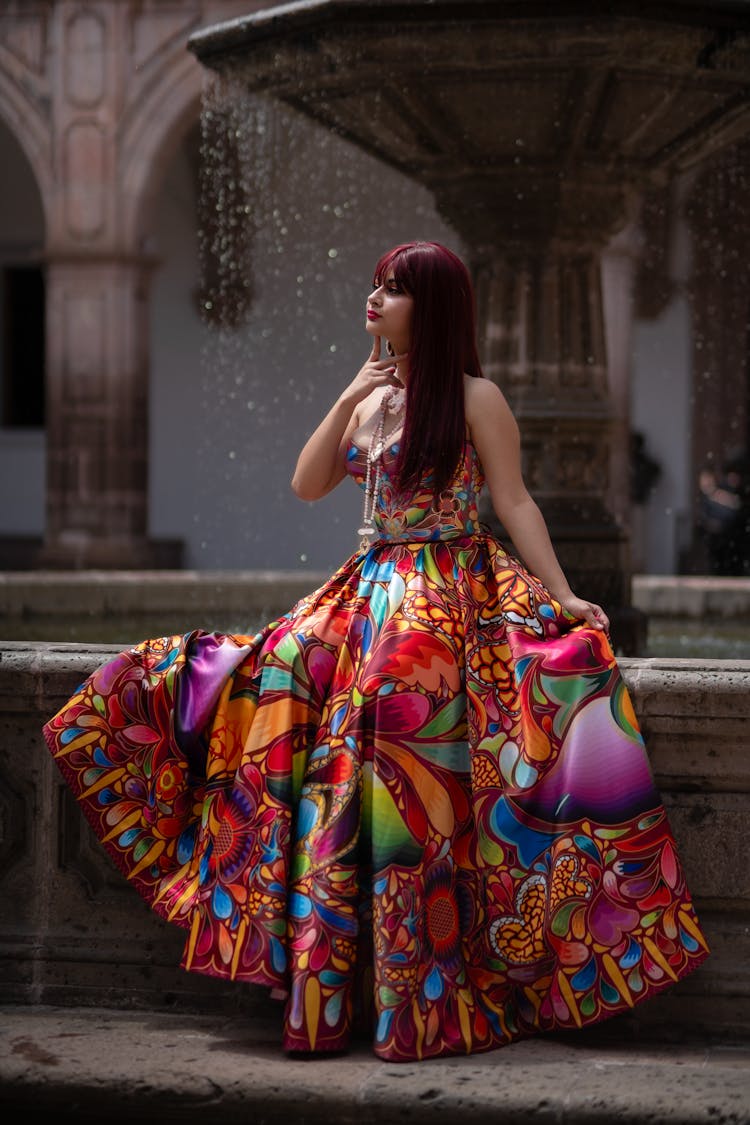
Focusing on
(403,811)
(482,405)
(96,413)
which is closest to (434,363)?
(482,405)

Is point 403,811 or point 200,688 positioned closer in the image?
point 403,811

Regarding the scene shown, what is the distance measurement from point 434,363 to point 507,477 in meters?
0.26

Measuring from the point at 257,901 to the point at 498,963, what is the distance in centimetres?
45

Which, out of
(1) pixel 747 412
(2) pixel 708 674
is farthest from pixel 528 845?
(1) pixel 747 412

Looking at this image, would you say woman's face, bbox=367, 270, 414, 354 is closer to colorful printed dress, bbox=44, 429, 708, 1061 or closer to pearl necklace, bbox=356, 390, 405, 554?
pearl necklace, bbox=356, 390, 405, 554

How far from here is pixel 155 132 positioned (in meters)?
14.0

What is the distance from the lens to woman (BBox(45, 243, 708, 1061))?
128 inches

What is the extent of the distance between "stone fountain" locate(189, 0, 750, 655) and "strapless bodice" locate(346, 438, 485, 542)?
Result: 73.7 inches

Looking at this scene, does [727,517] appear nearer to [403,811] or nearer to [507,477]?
[507,477]

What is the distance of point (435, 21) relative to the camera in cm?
496

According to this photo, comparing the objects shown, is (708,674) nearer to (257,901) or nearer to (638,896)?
(638,896)

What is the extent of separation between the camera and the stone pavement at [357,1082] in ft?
9.99

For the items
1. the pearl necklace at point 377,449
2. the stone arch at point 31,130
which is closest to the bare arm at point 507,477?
the pearl necklace at point 377,449

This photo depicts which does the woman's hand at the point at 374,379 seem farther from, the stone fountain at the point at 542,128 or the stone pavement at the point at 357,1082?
the stone fountain at the point at 542,128
